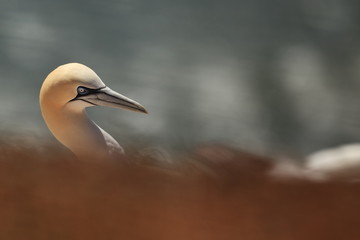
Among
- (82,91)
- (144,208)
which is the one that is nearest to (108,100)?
(82,91)

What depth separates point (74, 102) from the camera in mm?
1181

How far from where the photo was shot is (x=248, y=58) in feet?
7.78

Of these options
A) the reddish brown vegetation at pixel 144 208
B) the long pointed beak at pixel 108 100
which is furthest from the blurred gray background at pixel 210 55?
the reddish brown vegetation at pixel 144 208

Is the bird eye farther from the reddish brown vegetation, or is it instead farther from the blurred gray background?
the reddish brown vegetation

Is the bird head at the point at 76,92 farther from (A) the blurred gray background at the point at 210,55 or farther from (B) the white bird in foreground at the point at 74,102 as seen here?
(A) the blurred gray background at the point at 210,55

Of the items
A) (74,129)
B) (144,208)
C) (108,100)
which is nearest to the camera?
(144,208)

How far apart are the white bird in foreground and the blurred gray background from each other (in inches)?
31.6

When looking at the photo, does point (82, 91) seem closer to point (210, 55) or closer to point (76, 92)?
point (76, 92)

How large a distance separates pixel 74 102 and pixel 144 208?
1097 mm

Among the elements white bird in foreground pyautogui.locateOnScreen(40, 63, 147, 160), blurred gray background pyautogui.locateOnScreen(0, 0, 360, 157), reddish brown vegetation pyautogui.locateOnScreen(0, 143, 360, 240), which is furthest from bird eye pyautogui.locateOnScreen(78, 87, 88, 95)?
reddish brown vegetation pyautogui.locateOnScreen(0, 143, 360, 240)

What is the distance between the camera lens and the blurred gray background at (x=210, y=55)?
7.10 feet

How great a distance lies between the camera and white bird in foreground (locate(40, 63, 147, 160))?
1103 millimetres

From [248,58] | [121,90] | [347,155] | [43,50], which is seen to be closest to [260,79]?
[248,58]

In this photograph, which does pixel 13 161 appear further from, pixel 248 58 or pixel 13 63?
pixel 248 58
